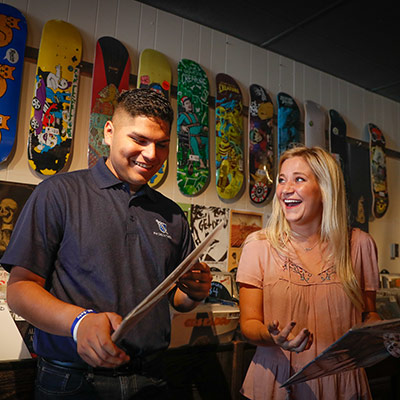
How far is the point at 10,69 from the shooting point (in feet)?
7.45

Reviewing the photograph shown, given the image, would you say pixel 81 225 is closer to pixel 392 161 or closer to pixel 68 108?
pixel 68 108

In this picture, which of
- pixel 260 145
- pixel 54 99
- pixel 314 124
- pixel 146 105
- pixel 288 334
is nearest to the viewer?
pixel 288 334

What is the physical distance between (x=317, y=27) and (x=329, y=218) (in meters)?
2.03

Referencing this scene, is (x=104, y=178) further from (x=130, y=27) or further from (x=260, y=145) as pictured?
(x=260, y=145)

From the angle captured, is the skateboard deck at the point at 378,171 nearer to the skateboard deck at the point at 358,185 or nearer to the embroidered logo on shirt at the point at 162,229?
the skateboard deck at the point at 358,185

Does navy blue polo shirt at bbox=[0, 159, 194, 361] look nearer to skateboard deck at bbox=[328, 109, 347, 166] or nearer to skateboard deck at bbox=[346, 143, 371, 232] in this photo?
skateboard deck at bbox=[328, 109, 347, 166]

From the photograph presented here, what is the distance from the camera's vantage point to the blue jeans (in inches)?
47.0

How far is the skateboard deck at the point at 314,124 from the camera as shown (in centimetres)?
355

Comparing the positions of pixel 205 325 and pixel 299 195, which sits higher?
pixel 299 195

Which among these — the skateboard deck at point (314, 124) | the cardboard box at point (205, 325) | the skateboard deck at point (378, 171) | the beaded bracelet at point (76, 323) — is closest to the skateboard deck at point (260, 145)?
the skateboard deck at point (314, 124)

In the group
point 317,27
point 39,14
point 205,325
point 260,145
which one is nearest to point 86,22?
point 39,14

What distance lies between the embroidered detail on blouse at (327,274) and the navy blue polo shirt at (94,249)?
62 cm

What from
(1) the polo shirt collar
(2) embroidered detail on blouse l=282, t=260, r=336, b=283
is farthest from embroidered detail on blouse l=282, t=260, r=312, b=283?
(1) the polo shirt collar

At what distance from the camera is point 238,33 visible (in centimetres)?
320
